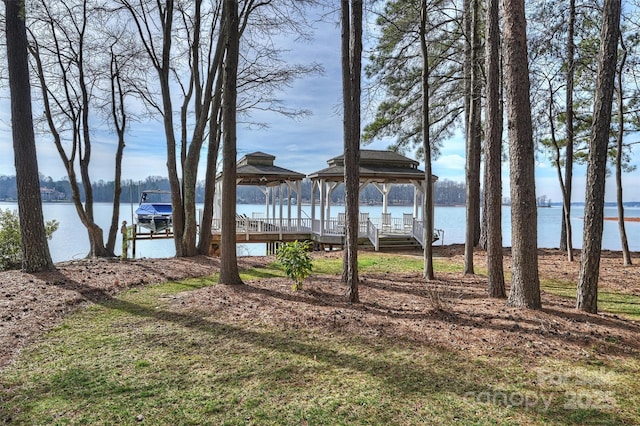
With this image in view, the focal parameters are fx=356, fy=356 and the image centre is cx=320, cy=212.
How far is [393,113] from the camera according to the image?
1373 centimetres

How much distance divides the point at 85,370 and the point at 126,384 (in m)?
0.59

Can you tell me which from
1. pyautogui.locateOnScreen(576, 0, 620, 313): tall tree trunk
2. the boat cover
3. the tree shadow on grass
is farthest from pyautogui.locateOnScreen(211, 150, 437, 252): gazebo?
the tree shadow on grass

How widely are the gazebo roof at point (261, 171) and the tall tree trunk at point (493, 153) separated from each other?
34.6 ft

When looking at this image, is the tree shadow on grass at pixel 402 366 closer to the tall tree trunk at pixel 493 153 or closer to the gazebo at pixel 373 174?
the tall tree trunk at pixel 493 153

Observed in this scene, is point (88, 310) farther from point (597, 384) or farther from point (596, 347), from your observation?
point (596, 347)

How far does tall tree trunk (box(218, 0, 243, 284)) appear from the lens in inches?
264

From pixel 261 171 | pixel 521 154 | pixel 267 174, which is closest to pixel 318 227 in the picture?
pixel 267 174

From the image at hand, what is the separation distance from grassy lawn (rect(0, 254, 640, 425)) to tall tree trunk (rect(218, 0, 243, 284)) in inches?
98.1

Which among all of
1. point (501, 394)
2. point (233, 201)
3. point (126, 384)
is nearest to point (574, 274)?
point (501, 394)

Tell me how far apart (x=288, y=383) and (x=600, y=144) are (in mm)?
4990

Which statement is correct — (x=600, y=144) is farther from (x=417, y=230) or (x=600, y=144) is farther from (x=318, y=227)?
(x=318, y=227)

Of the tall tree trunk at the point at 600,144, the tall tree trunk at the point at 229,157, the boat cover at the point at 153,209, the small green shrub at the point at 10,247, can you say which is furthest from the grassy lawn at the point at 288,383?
the boat cover at the point at 153,209

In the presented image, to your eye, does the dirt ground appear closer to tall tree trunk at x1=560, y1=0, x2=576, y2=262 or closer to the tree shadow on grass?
the tree shadow on grass

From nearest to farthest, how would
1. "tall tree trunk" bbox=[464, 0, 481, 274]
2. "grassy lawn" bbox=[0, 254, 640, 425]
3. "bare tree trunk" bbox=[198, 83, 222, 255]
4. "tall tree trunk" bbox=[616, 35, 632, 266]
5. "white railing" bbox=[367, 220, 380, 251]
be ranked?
"grassy lawn" bbox=[0, 254, 640, 425]
"tall tree trunk" bbox=[464, 0, 481, 274]
"tall tree trunk" bbox=[616, 35, 632, 266]
"bare tree trunk" bbox=[198, 83, 222, 255]
"white railing" bbox=[367, 220, 380, 251]
